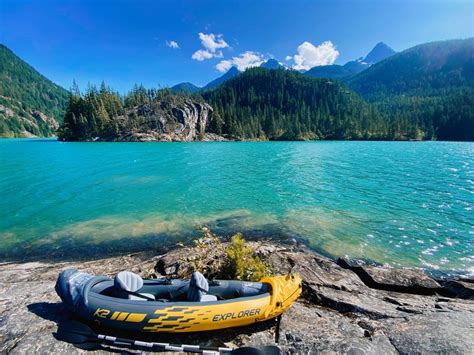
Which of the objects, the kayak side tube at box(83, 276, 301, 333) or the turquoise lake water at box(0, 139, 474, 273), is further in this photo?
the turquoise lake water at box(0, 139, 474, 273)

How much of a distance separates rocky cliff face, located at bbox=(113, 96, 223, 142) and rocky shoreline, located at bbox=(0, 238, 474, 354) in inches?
5052

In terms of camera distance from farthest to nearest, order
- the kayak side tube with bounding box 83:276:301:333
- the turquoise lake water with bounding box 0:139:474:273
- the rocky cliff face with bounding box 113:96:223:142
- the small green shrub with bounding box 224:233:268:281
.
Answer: the rocky cliff face with bounding box 113:96:223:142 → the turquoise lake water with bounding box 0:139:474:273 → the small green shrub with bounding box 224:233:268:281 → the kayak side tube with bounding box 83:276:301:333

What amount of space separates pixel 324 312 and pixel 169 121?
148 metres

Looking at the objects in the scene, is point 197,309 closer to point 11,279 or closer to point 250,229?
point 11,279

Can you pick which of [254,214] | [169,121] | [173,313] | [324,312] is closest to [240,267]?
[324,312]

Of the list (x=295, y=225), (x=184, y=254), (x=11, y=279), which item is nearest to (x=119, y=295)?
(x=184, y=254)

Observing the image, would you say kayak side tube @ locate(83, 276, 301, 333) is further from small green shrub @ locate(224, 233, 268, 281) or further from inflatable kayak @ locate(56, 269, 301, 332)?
small green shrub @ locate(224, 233, 268, 281)

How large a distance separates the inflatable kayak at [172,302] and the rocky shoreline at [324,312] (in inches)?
22.1

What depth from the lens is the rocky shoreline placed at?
518 centimetres

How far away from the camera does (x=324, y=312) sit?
6.54 m

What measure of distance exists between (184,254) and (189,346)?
16.9ft

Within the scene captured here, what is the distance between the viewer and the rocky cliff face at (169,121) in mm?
132750

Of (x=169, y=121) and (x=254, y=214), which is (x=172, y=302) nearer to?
(x=254, y=214)

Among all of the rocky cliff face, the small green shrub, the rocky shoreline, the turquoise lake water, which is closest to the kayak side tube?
the rocky shoreline
